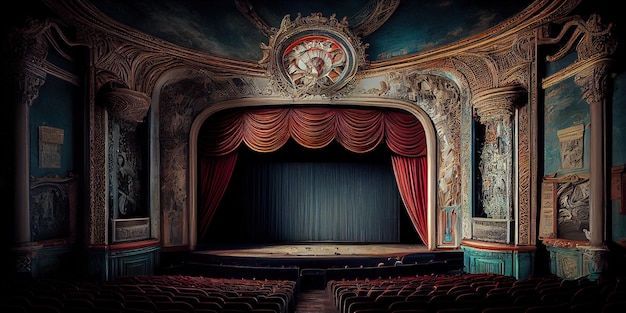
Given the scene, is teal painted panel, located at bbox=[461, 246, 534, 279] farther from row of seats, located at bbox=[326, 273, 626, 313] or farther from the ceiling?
the ceiling

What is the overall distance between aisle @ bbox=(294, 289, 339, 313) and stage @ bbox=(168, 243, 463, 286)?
0.33 meters

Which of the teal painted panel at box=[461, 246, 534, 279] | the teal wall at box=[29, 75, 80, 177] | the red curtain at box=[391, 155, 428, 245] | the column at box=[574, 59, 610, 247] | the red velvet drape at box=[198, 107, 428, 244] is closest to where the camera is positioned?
the column at box=[574, 59, 610, 247]

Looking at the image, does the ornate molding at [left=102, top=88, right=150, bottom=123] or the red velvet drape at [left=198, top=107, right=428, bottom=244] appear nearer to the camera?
the ornate molding at [left=102, top=88, right=150, bottom=123]

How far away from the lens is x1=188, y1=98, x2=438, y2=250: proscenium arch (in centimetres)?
1009

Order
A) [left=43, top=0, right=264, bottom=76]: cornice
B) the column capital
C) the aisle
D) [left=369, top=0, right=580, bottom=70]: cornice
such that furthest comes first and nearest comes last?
the column capital
[left=43, top=0, right=264, bottom=76]: cornice
[left=369, top=0, right=580, bottom=70]: cornice
the aisle

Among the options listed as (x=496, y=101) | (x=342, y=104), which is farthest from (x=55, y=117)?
(x=496, y=101)

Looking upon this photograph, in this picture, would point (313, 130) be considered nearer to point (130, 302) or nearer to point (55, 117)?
point (55, 117)

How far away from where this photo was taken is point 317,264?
879 centimetres

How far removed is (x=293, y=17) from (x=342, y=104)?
9.16ft

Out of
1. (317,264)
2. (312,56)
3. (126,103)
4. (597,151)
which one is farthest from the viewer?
(312,56)

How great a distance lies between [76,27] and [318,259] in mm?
6706

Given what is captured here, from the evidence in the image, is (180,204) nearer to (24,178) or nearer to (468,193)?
(24,178)

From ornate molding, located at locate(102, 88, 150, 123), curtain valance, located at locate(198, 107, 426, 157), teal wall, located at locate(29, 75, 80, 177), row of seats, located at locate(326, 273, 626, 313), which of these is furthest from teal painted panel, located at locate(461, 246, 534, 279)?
teal wall, located at locate(29, 75, 80, 177)

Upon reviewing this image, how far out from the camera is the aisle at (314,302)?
562 cm
